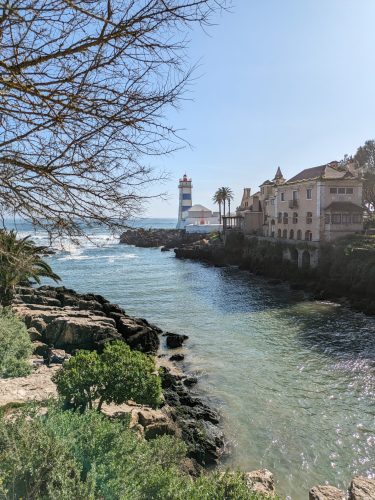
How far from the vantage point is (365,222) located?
4922 cm

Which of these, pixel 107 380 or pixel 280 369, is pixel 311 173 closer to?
pixel 280 369

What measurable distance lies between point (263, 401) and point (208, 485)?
381 inches

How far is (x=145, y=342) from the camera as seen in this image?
2167cm

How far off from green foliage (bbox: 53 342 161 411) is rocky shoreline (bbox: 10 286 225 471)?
74 centimetres

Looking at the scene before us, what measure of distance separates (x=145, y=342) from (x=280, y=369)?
284 inches

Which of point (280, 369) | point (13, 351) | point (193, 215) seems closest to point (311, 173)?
point (280, 369)

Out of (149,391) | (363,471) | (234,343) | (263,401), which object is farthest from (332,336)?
(149,391)

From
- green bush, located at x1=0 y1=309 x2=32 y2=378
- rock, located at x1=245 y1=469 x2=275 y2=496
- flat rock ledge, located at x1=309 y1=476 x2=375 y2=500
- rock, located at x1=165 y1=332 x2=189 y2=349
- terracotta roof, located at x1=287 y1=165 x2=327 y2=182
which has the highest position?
terracotta roof, located at x1=287 y1=165 x2=327 y2=182

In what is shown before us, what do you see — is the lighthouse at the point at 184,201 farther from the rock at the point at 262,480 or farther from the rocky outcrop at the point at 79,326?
the rock at the point at 262,480

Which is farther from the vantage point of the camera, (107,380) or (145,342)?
(145,342)

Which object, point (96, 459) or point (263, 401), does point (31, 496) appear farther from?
point (263, 401)

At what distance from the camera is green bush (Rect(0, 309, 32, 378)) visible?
42.9 feet

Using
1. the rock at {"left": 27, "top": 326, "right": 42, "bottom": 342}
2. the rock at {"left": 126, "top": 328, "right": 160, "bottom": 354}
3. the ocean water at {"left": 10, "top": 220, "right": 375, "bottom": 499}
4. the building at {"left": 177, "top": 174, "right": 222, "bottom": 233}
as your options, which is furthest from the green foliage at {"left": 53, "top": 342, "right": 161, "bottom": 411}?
the building at {"left": 177, "top": 174, "right": 222, "bottom": 233}

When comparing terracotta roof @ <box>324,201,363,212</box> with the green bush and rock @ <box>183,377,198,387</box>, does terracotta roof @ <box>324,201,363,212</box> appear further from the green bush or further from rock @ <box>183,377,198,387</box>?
the green bush
